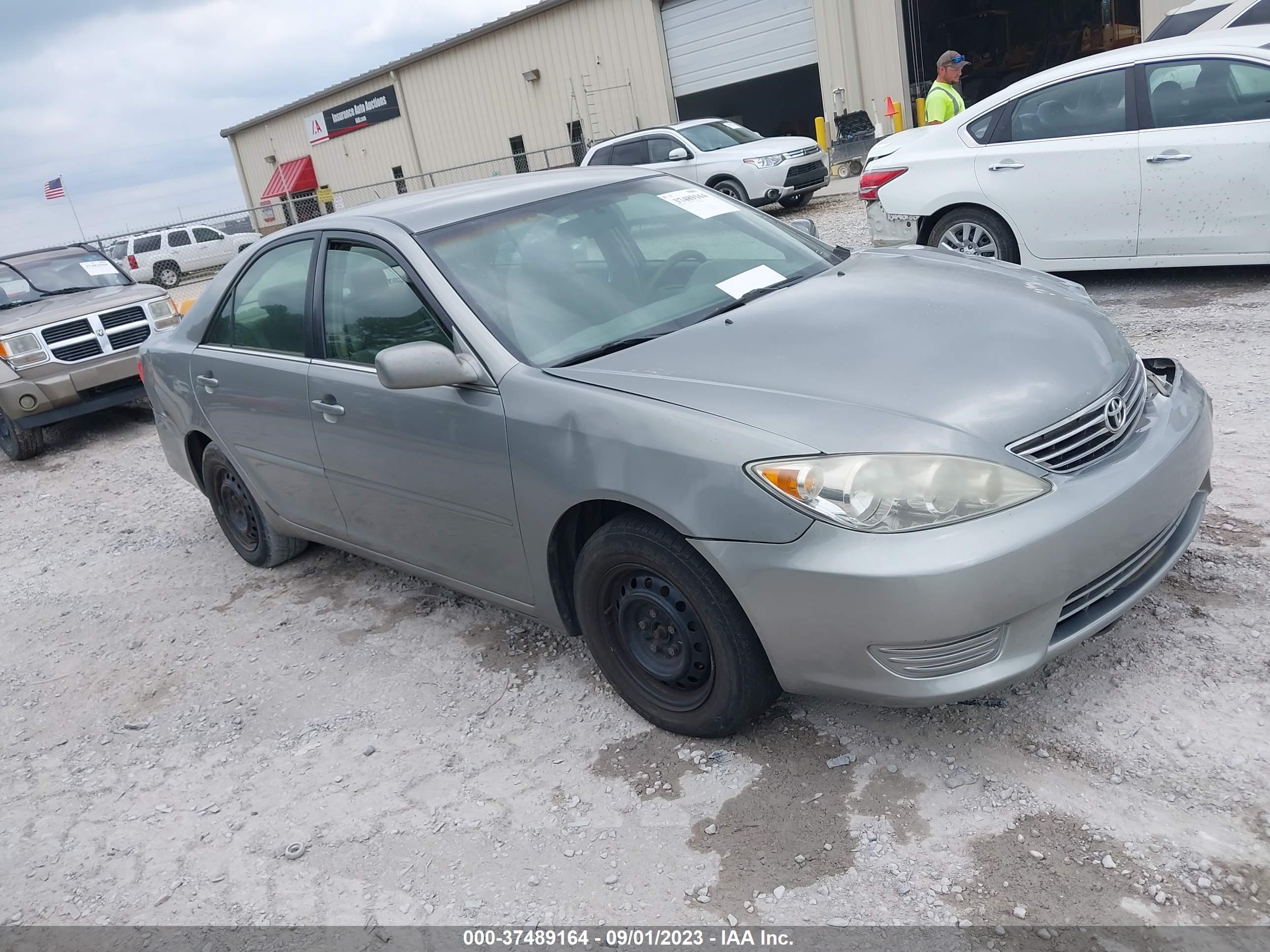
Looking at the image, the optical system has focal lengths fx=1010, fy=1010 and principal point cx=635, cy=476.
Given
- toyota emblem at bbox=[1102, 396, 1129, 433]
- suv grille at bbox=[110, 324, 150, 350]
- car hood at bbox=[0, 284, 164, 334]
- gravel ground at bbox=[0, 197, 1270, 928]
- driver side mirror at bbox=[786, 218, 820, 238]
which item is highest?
car hood at bbox=[0, 284, 164, 334]

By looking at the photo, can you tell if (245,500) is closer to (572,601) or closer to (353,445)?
(353,445)

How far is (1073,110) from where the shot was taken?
22.5 feet

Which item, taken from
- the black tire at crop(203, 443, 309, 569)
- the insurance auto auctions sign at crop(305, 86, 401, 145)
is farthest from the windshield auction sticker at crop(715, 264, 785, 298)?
the insurance auto auctions sign at crop(305, 86, 401, 145)

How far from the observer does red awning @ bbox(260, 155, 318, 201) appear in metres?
38.4

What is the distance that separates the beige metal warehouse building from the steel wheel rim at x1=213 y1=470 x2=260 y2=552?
17108 millimetres

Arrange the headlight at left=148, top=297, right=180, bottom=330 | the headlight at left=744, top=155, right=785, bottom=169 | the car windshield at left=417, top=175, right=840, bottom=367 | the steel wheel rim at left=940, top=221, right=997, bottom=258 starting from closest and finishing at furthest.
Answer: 1. the car windshield at left=417, top=175, right=840, bottom=367
2. the steel wheel rim at left=940, top=221, right=997, bottom=258
3. the headlight at left=148, top=297, right=180, bottom=330
4. the headlight at left=744, top=155, right=785, bottom=169

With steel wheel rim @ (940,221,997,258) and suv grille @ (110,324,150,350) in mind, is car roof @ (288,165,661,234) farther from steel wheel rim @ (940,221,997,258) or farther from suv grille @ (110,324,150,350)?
suv grille @ (110,324,150,350)

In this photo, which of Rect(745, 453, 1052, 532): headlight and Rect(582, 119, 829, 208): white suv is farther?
Rect(582, 119, 829, 208): white suv

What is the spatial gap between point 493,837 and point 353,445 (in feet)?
5.17

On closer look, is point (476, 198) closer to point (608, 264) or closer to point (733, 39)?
point (608, 264)

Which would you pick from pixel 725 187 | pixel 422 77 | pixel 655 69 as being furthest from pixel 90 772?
pixel 422 77

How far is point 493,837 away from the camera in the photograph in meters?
2.84

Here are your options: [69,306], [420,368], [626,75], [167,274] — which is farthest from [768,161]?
[167,274]

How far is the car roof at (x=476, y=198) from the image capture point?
366 cm
